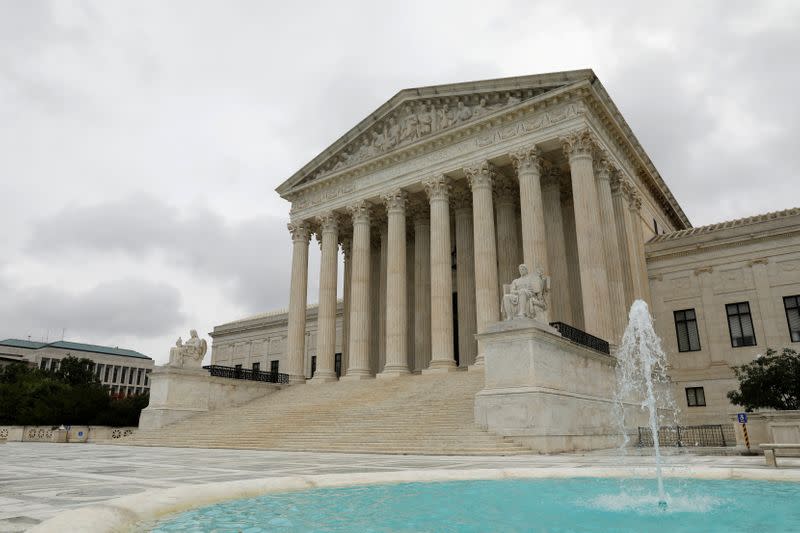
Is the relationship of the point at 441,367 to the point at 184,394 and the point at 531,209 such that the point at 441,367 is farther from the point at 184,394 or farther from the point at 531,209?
the point at 184,394

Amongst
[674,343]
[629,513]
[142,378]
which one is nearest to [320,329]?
[674,343]

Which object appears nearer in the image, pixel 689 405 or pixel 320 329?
pixel 689 405

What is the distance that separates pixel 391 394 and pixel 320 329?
11.8 metres

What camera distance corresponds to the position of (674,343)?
31.7m

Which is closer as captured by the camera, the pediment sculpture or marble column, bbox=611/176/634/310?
marble column, bbox=611/176/634/310

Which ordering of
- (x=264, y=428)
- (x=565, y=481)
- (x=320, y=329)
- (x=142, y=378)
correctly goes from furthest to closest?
(x=142, y=378)
(x=320, y=329)
(x=264, y=428)
(x=565, y=481)

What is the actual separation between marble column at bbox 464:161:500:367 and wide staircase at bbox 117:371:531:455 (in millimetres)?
3798

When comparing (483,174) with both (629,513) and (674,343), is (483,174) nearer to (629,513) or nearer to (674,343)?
(674,343)

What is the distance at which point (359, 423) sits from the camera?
2216 centimetres

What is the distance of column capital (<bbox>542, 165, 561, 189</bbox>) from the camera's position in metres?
33.0

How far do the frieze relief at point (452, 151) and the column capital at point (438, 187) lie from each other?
3.66 feet

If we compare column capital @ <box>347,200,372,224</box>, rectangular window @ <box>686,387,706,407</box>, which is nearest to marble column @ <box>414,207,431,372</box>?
column capital @ <box>347,200,372,224</box>

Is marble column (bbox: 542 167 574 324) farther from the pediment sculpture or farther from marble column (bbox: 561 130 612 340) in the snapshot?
the pediment sculpture

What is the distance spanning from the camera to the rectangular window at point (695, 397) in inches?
1186
